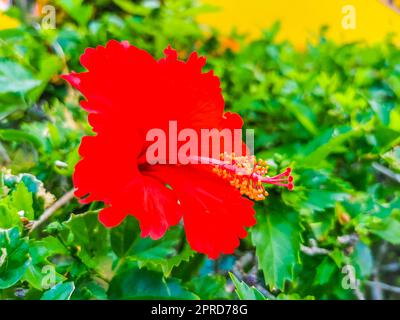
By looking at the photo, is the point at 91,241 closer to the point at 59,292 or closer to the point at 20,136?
the point at 59,292

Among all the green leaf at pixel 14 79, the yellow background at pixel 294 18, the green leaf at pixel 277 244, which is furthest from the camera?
the yellow background at pixel 294 18

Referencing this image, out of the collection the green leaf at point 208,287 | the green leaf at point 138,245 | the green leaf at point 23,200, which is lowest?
the green leaf at point 208,287

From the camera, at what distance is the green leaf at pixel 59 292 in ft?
2.39

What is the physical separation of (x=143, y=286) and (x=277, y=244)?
0.68ft

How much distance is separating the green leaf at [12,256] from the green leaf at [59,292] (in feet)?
0.14

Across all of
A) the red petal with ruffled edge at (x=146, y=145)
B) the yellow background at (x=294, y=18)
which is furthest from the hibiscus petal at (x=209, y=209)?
the yellow background at (x=294, y=18)

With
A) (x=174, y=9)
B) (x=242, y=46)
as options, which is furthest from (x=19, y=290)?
(x=242, y=46)

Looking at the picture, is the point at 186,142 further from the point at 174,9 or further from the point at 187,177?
the point at 174,9

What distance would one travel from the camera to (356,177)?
123 centimetres

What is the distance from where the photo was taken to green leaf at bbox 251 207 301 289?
84 cm

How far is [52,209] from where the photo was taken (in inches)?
35.9

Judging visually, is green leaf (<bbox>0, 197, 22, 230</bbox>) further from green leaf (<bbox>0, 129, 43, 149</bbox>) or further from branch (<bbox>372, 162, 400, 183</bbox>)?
branch (<bbox>372, 162, 400, 183</bbox>)

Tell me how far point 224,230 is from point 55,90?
0.75 meters

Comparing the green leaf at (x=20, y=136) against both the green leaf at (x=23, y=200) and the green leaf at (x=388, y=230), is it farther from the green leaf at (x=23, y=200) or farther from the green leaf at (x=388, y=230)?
the green leaf at (x=388, y=230)
